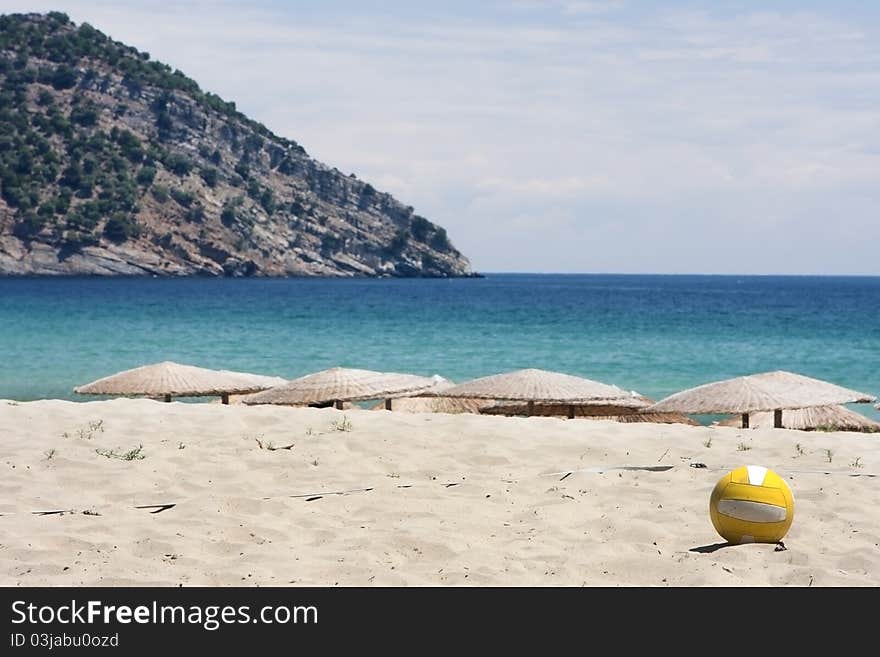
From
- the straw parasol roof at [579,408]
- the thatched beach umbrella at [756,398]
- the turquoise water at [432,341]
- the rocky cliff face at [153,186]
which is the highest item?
the rocky cliff face at [153,186]

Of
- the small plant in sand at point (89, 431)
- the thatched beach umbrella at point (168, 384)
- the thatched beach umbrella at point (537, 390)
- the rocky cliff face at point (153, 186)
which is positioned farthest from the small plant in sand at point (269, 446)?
the rocky cliff face at point (153, 186)

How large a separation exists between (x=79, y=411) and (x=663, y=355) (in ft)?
90.7

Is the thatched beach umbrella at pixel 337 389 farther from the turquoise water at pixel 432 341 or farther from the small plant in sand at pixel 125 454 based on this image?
the turquoise water at pixel 432 341

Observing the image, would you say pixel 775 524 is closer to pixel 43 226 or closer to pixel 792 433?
pixel 792 433

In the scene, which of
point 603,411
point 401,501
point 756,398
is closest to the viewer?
point 401,501

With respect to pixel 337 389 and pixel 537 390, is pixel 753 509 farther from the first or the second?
pixel 337 389

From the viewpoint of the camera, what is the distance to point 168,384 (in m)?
15.2

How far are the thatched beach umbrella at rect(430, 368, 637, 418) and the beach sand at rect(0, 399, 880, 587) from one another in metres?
1.81

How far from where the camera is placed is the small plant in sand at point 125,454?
31.1 feet

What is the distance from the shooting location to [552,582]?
634 cm

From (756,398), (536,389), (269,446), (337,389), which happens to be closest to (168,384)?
(337,389)

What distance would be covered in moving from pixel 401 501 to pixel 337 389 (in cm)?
636

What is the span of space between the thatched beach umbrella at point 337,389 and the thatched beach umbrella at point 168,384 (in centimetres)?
65
